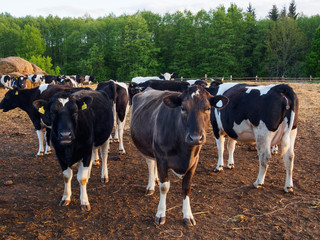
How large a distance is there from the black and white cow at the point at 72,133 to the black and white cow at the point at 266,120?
3.15 meters

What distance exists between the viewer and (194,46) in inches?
2226

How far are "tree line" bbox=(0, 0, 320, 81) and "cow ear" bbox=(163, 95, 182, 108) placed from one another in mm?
50345

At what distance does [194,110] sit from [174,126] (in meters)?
0.59

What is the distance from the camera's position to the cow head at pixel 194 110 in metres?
3.69

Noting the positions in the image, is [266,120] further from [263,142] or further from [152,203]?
[152,203]

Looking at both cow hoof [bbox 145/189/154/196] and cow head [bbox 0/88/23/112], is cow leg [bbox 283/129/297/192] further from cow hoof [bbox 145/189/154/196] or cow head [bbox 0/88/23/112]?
cow head [bbox 0/88/23/112]

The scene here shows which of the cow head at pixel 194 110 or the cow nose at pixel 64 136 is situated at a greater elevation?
the cow head at pixel 194 110

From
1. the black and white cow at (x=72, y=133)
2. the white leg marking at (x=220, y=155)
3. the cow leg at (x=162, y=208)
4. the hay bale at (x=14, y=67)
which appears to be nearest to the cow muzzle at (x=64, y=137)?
the black and white cow at (x=72, y=133)

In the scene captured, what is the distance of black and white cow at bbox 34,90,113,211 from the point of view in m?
4.54

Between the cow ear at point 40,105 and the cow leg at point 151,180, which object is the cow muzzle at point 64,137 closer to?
the cow ear at point 40,105

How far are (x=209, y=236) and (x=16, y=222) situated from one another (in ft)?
10.4

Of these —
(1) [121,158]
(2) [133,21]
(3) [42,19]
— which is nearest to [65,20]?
(3) [42,19]

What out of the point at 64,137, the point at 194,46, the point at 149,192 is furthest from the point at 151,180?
the point at 194,46

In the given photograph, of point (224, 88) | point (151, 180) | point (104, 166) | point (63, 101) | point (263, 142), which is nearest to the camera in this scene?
point (63, 101)
